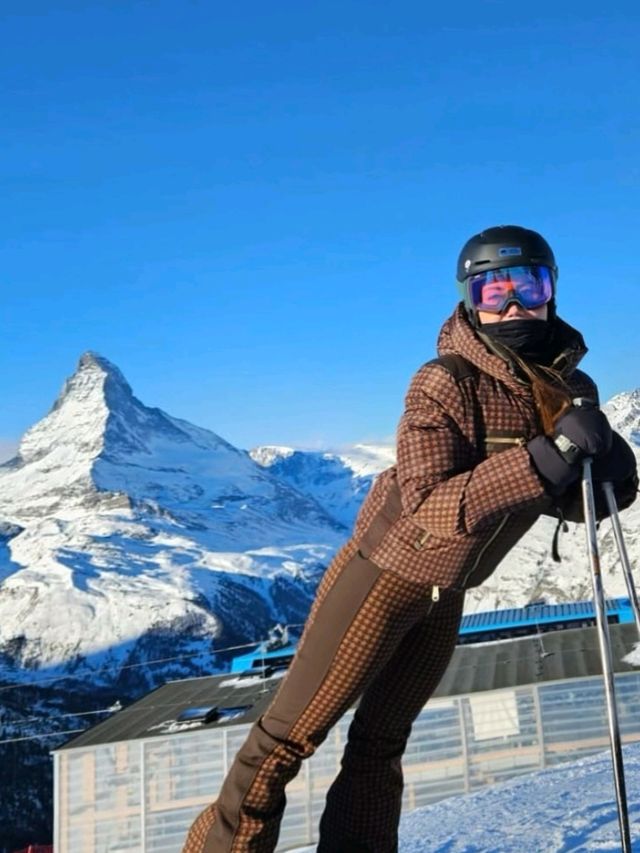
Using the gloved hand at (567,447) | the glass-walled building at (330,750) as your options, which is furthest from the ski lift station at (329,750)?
the gloved hand at (567,447)

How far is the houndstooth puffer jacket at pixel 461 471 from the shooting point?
8.89 feet

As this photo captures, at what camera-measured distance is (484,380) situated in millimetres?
3035

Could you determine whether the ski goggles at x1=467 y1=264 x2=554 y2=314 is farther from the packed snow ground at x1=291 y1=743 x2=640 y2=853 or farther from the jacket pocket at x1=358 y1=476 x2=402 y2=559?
the packed snow ground at x1=291 y1=743 x2=640 y2=853

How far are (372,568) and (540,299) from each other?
1.30 meters

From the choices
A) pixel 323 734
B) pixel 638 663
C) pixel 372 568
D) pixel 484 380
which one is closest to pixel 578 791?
pixel 323 734

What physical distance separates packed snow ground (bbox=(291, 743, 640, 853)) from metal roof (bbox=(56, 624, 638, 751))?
18.0m

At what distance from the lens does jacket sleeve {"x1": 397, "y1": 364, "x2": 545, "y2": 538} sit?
2686 mm

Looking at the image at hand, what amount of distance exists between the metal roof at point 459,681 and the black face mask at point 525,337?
21782 mm

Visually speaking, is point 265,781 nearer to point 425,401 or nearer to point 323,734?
point 323,734

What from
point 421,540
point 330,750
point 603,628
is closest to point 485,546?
point 421,540

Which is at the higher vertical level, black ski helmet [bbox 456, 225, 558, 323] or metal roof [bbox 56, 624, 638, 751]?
black ski helmet [bbox 456, 225, 558, 323]

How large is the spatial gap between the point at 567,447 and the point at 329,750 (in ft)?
75.4

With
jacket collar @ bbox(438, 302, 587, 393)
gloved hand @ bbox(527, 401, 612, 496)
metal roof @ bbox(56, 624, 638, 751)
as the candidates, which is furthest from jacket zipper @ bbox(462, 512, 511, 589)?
metal roof @ bbox(56, 624, 638, 751)

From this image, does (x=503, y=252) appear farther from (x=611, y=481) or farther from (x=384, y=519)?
(x=384, y=519)
